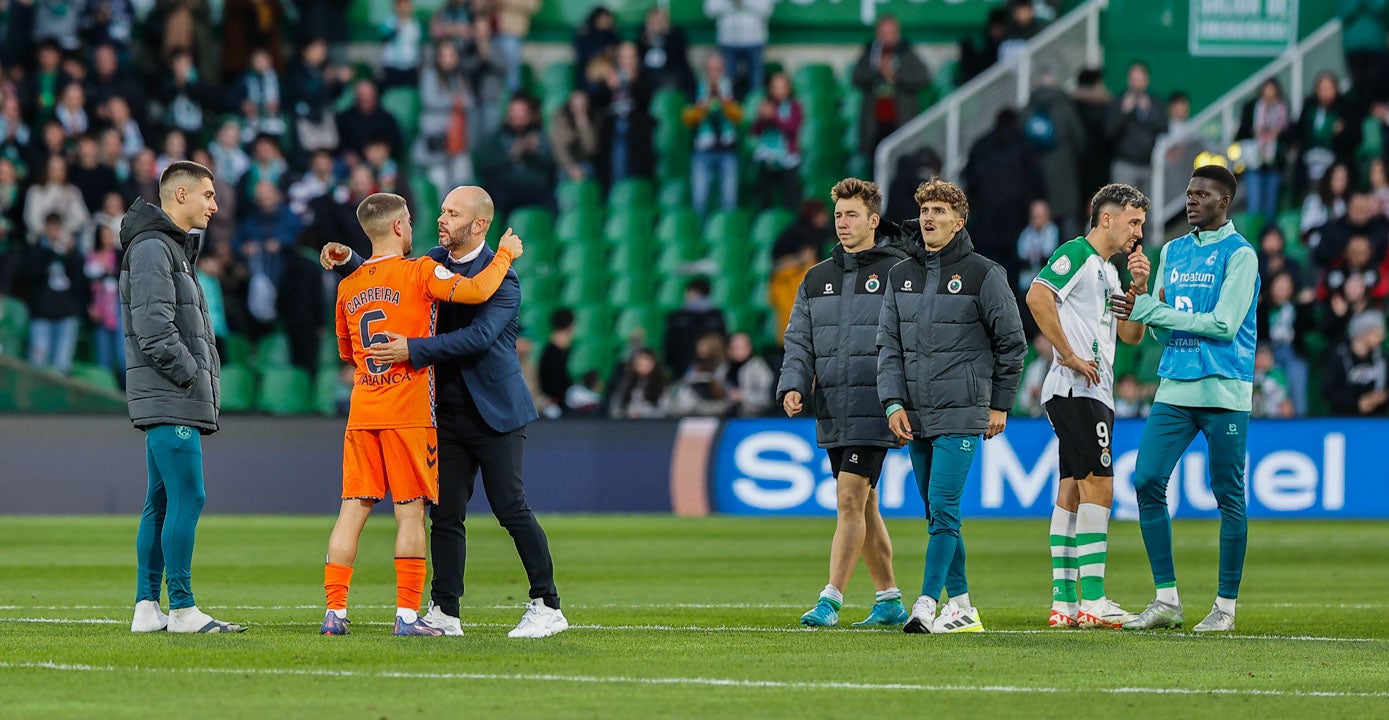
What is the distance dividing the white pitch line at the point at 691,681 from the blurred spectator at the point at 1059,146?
1679 cm

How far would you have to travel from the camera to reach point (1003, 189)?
79.0 feet

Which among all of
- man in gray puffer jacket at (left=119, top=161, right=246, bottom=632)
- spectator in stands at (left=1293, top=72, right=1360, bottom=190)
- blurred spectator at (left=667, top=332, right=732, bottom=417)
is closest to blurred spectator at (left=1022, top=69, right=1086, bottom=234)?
spectator in stands at (left=1293, top=72, right=1360, bottom=190)

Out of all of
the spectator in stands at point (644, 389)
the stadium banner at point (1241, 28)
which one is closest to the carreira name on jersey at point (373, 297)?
the spectator in stands at point (644, 389)

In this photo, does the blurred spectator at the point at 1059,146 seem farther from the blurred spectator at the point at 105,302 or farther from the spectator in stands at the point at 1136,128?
the blurred spectator at the point at 105,302

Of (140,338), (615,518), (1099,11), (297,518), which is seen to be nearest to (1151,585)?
(140,338)

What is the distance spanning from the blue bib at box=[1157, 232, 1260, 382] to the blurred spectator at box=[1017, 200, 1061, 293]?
42.3 feet

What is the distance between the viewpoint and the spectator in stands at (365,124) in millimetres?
25500

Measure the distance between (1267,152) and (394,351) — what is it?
1760 centimetres

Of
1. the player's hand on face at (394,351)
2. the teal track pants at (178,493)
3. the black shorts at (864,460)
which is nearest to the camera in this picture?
the player's hand on face at (394,351)

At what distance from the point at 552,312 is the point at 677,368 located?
100 inches

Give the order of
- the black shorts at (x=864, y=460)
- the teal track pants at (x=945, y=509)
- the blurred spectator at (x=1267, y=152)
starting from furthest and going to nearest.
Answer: the blurred spectator at (x=1267, y=152) → the black shorts at (x=864, y=460) → the teal track pants at (x=945, y=509)

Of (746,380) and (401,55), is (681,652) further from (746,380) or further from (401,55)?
(401,55)

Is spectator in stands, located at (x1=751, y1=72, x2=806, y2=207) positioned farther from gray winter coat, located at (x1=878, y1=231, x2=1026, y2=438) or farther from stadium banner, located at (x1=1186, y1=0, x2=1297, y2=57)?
gray winter coat, located at (x1=878, y1=231, x2=1026, y2=438)

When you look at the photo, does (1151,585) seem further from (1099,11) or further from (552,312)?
(1099,11)
